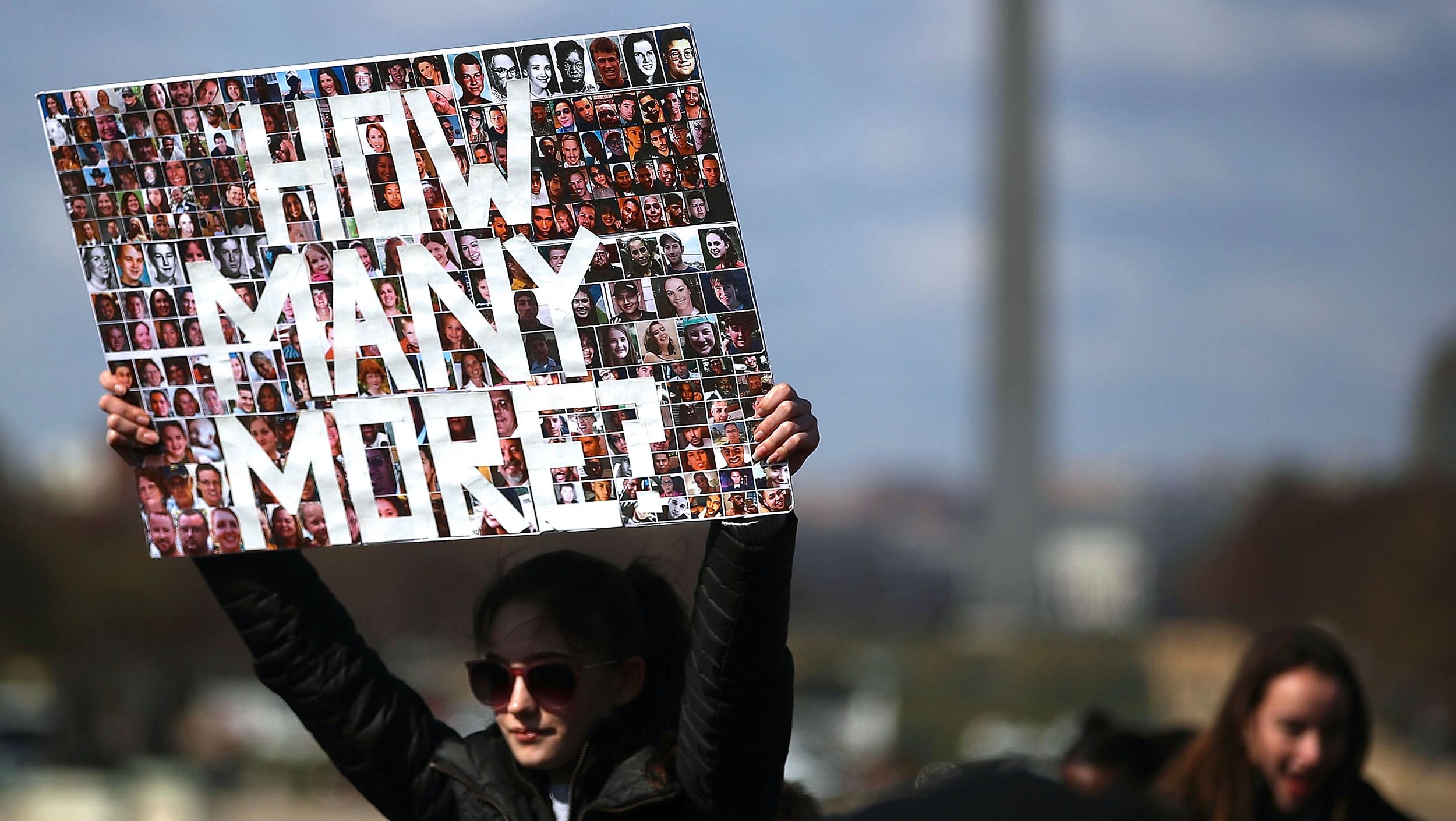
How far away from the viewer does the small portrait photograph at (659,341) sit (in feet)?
8.30

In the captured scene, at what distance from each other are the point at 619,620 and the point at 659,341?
496mm

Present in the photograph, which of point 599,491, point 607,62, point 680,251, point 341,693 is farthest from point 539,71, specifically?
point 341,693

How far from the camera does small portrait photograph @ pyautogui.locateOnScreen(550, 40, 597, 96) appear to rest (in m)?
2.46

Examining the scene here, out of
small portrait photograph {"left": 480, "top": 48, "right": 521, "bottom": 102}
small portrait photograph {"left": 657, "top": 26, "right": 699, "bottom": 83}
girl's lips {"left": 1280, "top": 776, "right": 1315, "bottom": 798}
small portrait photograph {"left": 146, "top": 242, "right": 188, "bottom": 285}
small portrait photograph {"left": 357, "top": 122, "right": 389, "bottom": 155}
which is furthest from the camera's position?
girl's lips {"left": 1280, "top": 776, "right": 1315, "bottom": 798}

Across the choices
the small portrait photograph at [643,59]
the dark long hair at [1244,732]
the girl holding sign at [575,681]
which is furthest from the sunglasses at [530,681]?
the dark long hair at [1244,732]

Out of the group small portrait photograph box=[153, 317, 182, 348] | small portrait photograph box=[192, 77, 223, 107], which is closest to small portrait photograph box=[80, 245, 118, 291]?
small portrait photograph box=[153, 317, 182, 348]

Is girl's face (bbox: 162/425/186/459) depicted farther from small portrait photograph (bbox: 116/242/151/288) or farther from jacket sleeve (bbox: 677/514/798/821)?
jacket sleeve (bbox: 677/514/798/821)

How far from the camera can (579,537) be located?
288cm

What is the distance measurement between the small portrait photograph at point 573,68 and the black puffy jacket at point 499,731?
2.34ft

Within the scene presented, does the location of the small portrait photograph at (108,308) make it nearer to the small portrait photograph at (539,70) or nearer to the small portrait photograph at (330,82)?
the small portrait photograph at (330,82)

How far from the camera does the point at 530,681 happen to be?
8.52ft

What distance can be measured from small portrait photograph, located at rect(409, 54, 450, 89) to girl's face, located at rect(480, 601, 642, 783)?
2.85 feet

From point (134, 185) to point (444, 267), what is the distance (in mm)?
578

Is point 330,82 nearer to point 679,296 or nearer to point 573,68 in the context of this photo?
point 573,68
